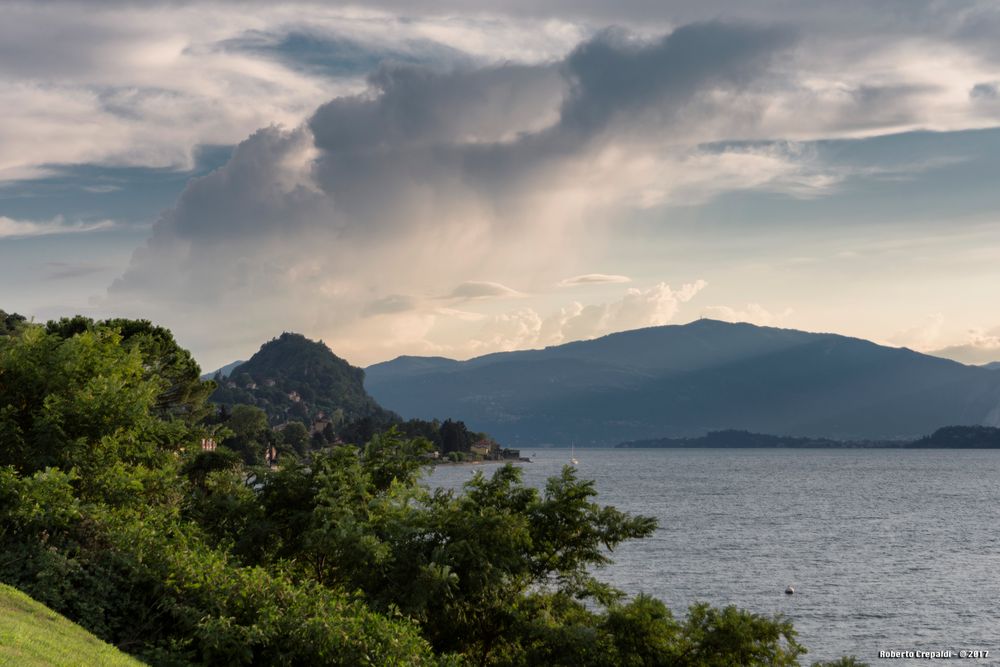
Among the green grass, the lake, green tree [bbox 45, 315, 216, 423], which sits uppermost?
green tree [bbox 45, 315, 216, 423]

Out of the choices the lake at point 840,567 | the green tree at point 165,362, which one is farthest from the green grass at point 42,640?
the green tree at point 165,362

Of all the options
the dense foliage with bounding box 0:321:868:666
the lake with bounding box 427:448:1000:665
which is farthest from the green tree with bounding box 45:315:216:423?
the lake with bounding box 427:448:1000:665

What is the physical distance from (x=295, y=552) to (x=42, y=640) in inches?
438

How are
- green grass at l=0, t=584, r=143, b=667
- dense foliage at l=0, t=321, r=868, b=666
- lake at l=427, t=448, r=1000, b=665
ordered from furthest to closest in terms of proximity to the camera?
lake at l=427, t=448, r=1000, b=665
dense foliage at l=0, t=321, r=868, b=666
green grass at l=0, t=584, r=143, b=667

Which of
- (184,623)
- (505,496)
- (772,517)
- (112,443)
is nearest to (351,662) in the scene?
(184,623)

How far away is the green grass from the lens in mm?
15188

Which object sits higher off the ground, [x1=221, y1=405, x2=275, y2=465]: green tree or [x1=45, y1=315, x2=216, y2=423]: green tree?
[x1=45, y1=315, x2=216, y2=423]: green tree

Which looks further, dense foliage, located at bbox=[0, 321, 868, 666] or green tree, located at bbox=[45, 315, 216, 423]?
green tree, located at bbox=[45, 315, 216, 423]

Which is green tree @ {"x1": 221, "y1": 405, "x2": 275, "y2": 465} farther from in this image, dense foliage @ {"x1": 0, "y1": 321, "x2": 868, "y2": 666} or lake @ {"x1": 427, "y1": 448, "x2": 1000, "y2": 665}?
dense foliage @ {"x1": 0, "y1": 321, "x2": 868, "y2": 666}

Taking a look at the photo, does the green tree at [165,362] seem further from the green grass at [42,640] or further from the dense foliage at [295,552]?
the green grass at [42,640]

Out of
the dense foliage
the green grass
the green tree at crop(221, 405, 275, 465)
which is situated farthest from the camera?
the green tree at crop(221, 405, 275, 465)

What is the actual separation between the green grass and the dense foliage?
4.53 ft

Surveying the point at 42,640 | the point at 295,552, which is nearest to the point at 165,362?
the point at 295,552

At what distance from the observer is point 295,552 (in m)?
27.2
